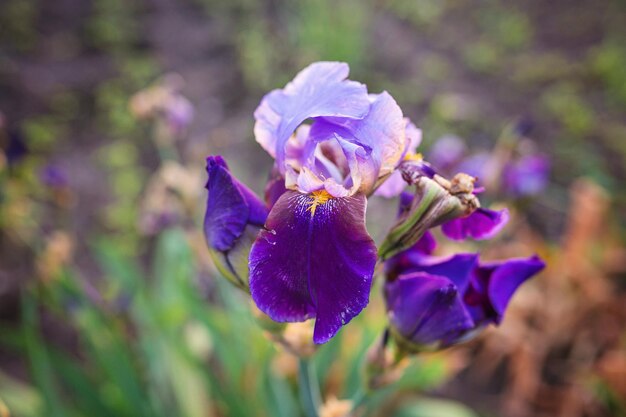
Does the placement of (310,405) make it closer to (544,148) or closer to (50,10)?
(544,148)

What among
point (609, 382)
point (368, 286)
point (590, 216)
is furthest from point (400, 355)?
point (590, 216)

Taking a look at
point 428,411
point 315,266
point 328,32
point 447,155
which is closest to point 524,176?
point 447,155

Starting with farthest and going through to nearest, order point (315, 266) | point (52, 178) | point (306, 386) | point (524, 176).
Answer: point (52, 178) → point (524, 176) → point (306, 386) → point (315, 266)

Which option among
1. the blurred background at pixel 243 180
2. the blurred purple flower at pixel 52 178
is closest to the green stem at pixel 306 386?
the blurred background at pixel 243 180

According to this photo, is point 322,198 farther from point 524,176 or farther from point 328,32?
point 328,32

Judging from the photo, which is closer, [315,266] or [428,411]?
[315,266]

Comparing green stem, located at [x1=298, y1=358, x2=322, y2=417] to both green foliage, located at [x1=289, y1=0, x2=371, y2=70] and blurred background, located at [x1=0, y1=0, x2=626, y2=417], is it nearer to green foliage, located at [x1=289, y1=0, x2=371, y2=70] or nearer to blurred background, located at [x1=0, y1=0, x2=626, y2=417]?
blurred background, located at [x1=0, y1=0, x2=626, y2=417]
